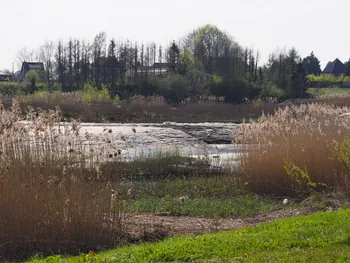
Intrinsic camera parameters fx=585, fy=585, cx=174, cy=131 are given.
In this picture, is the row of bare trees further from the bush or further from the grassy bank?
the grassy bank

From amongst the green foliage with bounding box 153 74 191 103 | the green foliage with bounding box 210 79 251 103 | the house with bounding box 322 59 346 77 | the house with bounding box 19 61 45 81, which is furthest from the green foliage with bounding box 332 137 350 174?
the house with bounding box 322 59 346 77

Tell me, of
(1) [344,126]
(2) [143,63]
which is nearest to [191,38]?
(2) [143,63]

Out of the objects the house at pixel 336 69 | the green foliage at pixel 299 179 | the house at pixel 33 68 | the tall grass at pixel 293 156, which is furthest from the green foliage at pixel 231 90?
the house at pixel 336 69

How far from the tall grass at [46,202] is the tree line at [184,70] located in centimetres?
3648

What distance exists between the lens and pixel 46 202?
28.8 feet

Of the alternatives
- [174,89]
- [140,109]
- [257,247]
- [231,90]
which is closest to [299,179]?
[257,247]

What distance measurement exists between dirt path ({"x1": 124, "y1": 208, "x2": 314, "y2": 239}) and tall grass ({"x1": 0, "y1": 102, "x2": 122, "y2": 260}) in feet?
1.25

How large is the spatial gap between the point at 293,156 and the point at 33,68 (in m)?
62.7

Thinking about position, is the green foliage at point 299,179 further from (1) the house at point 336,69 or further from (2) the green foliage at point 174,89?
(1) the house at point 336,69

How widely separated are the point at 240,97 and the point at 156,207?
38612 mm

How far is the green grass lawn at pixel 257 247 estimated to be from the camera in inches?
275

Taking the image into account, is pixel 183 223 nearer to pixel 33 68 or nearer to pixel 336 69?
pixel 33 68

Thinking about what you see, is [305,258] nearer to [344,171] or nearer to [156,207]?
[156,207]

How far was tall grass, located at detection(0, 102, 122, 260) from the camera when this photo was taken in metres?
8.51
